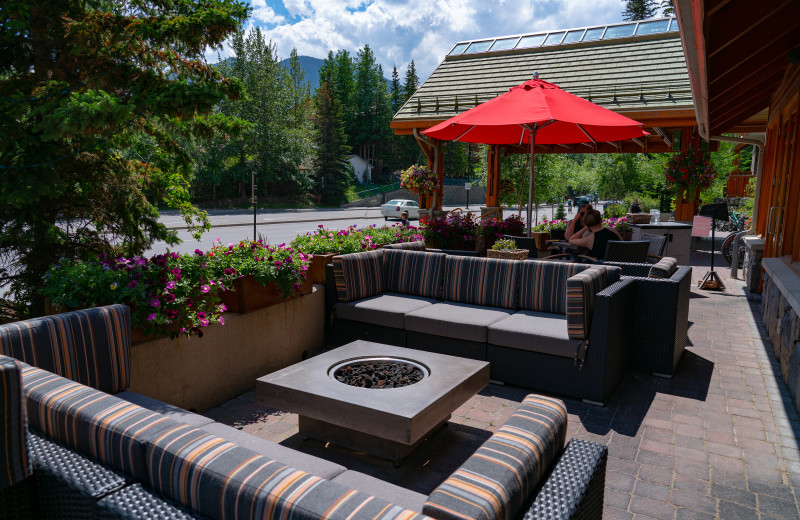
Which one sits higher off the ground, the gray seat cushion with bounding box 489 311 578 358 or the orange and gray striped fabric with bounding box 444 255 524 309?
the orange and gray striped fabric with bounding box 444 255 524 309

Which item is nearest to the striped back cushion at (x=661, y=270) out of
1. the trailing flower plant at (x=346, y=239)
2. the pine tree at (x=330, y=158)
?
the trailing flower plant at (x=346, y=239)

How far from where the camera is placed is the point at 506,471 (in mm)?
1463

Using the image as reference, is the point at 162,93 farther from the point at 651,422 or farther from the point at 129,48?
the point at 651,422

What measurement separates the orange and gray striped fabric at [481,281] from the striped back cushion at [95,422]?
390 cm

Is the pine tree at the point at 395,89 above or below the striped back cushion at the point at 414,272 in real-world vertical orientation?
above

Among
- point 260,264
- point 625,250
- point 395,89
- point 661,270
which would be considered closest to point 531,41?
point 625,250

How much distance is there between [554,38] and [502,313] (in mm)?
12935

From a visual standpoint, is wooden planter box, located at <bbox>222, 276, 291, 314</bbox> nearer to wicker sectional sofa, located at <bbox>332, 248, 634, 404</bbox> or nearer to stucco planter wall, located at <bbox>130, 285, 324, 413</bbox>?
stucco planter wall, located at <bbox>130, 285, 324, 413</bbox>

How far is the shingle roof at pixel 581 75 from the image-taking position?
1155 cm

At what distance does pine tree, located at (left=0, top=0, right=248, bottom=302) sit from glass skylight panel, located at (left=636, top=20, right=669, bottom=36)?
12.9m

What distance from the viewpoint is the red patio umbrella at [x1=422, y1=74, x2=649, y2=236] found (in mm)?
5508

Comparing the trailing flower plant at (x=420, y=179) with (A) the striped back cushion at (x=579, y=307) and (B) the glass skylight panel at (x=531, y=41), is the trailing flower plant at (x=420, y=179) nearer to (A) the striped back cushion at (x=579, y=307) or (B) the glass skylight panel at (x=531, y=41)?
(A) the striped back cushion at (x=579, y=307)

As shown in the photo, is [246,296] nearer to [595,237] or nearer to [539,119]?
[539,119]

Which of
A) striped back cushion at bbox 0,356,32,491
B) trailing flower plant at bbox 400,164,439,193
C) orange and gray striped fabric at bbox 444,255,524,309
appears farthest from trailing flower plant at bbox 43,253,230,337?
trailing flower plant at bbox 400,164,439,193
